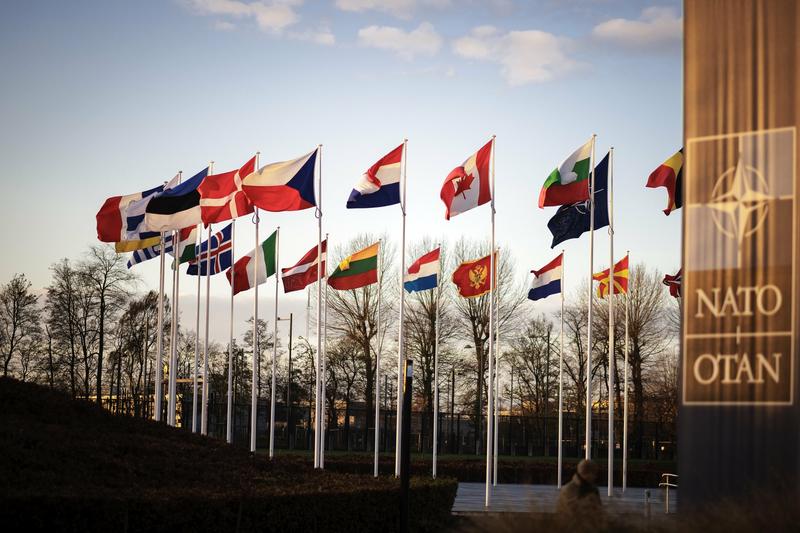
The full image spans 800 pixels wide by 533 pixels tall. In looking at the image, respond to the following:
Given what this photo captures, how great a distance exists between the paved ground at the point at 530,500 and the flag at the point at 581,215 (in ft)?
23.4

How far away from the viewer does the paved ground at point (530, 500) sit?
10062mm

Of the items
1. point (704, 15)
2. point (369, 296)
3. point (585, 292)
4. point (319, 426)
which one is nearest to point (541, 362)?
point (585, 292)

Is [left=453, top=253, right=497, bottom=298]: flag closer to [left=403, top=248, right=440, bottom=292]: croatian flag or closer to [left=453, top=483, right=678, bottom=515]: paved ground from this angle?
[left=403, top=248, right=440, bottom=292]: croatian flag

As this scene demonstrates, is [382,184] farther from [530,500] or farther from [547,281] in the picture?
[530,500]

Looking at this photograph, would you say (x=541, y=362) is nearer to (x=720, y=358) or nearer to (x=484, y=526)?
(x=720, y=358)

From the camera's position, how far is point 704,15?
577 inches

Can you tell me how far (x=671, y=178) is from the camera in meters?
27.7

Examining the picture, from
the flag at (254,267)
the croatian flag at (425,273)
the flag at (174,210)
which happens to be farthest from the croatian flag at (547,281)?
the flag at (174,210)

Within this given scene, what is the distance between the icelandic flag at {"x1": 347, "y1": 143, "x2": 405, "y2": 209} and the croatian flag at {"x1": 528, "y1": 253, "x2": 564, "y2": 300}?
21.9 ft

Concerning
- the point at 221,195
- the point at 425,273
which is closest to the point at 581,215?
the point at 425,273

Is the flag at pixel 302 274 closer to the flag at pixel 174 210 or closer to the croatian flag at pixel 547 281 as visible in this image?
the flag at pixel 174 210

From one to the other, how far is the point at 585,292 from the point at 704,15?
1956 inches

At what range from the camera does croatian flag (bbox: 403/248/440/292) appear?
30.7 m

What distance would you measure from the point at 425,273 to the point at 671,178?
7.49 m
